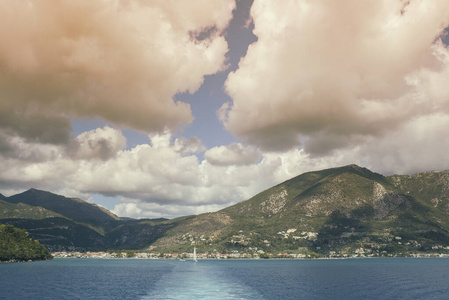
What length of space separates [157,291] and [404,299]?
84.7 m

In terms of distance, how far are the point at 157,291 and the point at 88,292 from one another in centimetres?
2483

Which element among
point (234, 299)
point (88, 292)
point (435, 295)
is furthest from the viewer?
point (88, 292)

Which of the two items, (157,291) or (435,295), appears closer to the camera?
(435,295)

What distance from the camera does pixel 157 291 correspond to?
119562mm

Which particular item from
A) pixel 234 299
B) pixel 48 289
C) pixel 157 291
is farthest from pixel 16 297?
pixel 234 299

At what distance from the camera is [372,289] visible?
12288 centimetres

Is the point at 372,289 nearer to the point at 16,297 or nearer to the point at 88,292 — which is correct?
the point at 88,292

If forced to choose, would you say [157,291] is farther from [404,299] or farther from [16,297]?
[404,299]

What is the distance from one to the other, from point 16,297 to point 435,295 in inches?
5481

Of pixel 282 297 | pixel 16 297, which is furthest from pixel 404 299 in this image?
pixel 16 297

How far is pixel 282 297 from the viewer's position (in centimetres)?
10650

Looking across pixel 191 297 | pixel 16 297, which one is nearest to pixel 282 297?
pixel 191 297

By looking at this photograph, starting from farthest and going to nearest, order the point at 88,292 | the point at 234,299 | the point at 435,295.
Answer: the point at 88,292, the point at 435,295, the point at 234,299

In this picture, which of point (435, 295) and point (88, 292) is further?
point (88, 292)
